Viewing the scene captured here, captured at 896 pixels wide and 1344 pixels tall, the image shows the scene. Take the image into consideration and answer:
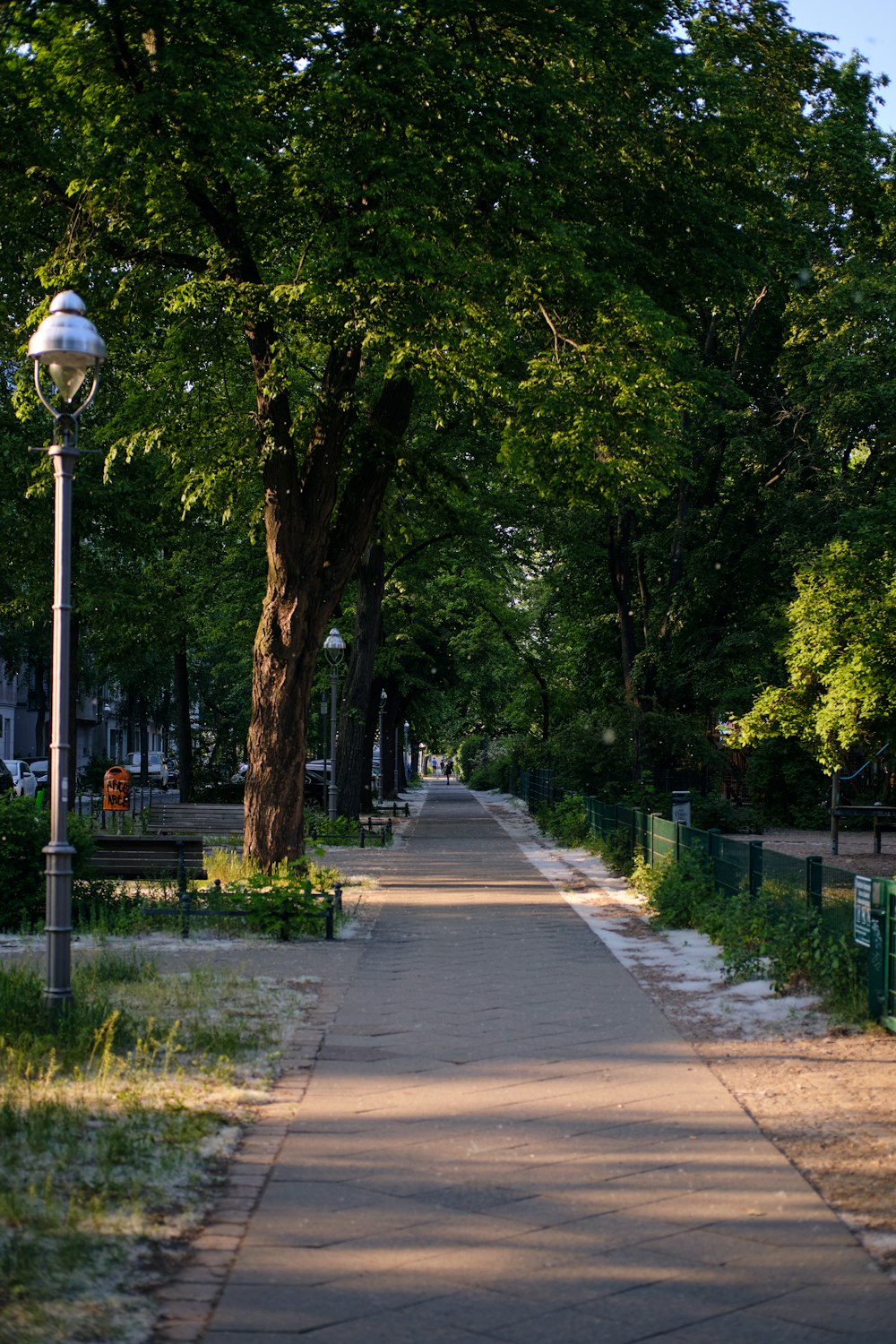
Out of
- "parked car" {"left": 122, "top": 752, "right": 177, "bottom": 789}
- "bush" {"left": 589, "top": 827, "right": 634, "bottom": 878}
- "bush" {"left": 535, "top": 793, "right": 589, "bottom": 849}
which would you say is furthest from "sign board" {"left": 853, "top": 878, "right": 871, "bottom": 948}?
"parked car" {"left": 122, "top": 752, "right": 177, "bottom": 789}

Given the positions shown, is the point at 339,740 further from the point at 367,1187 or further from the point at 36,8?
the point at 367,1187

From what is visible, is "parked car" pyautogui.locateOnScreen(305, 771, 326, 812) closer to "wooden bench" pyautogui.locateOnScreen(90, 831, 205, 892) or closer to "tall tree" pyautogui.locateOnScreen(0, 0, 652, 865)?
"tall tree" pyautogui.locateOnScreen(0, 0, 652, 865)

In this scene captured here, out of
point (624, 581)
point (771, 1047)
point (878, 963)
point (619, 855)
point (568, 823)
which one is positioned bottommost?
point (771, 1047)

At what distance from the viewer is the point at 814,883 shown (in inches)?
428

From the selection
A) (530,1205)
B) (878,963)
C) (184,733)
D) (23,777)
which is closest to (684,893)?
(878,963)

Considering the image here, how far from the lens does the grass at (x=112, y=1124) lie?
14.8ft

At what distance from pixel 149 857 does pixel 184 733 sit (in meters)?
21.6

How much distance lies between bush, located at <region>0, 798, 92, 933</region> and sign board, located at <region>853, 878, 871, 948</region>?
24.6ft

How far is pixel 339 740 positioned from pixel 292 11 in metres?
17.9

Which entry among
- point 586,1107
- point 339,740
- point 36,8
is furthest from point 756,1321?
point 339,740

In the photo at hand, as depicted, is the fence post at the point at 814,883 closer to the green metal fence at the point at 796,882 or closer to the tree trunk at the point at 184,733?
the green metal fence at the point at 796,882

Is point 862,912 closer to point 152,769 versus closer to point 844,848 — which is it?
point 844,848

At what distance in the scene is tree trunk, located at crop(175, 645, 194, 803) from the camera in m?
36.2

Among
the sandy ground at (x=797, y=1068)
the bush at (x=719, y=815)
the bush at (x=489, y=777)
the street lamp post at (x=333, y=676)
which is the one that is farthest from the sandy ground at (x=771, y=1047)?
the bush at (x=489, y=777)
